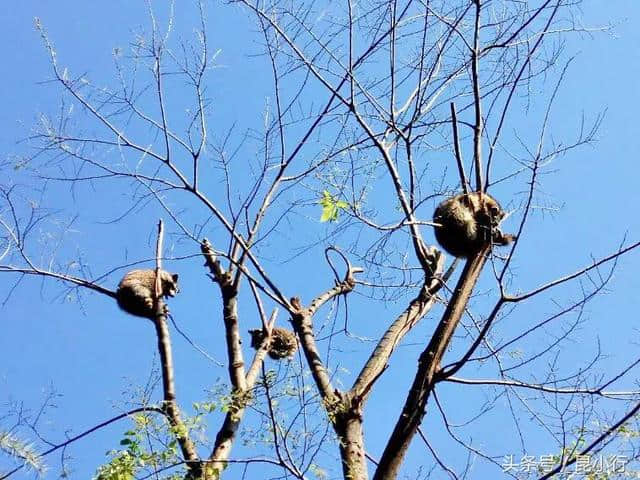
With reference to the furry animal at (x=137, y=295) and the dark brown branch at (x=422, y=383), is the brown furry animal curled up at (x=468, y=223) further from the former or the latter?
the furry animal at (x=137, y=295)

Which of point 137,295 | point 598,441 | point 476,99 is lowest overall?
point 598,441

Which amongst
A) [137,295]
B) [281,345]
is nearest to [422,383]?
[137,295]

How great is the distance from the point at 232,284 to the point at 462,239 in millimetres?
1725

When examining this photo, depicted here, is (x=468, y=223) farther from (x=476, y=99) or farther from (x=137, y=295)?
(x=137, y=295)

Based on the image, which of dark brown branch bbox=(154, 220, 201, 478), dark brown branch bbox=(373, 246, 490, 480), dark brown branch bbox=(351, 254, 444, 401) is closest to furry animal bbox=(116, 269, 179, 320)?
dark brown branch bbox=(154, 220, 201, 478)

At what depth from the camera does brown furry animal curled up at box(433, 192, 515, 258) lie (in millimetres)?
3879

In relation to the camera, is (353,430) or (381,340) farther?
(381,340)

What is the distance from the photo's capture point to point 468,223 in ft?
13.1

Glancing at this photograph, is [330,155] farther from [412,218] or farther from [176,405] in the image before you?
[176,405]

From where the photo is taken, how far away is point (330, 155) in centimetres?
471

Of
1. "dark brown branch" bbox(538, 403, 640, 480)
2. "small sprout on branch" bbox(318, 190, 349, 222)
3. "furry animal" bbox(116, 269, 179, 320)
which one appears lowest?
"dark brown branch" bbox(538, 403, 640, 480)

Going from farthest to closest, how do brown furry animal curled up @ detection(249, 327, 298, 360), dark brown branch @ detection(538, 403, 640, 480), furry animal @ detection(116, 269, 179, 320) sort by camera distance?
brown furry animal curled up @ detection(249, 327, 298, 360) → furry animal @ detection(116, 269, 179, 320) → dark brown branch @ detection(538, 403, 640, 480)

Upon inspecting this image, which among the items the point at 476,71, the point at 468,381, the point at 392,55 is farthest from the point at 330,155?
the point at 468,381

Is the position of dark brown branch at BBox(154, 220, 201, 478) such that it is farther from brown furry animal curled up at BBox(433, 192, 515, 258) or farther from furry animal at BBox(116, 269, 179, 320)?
brown furry animal curled up at BBox(433, 192, 515, 258)
